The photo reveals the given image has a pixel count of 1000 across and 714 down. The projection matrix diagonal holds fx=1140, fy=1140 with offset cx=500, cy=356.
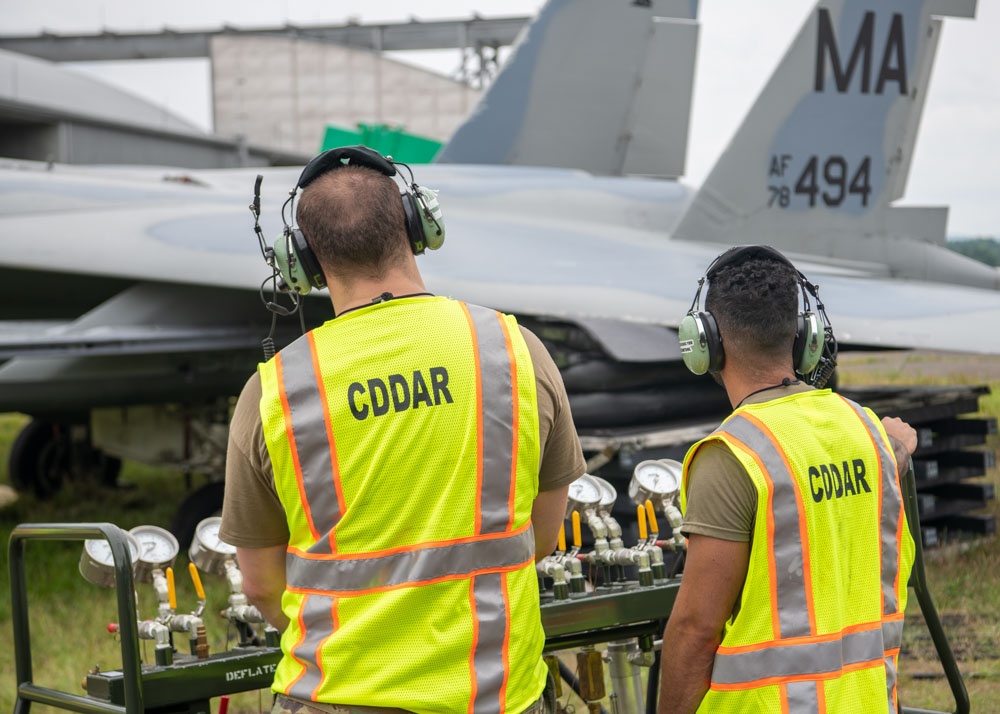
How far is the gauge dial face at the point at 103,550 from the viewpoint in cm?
264

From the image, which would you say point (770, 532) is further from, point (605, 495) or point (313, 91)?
→ point (313, 91)

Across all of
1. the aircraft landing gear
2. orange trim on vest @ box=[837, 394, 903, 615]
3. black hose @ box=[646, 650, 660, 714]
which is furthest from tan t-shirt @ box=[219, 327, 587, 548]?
the aircraft landing gear

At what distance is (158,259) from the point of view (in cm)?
678

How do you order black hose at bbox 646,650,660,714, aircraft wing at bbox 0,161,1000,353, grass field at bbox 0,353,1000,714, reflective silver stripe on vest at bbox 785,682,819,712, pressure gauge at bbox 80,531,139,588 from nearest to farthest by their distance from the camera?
reflective silver stripe on vest at bbox 785,682,819,712 < pressure gauge at bbox 80,531,139,588 < black hose at bbox 646,650,660,714 < grass field at bbox 0,353,1000,714 < aircraft wing at bbox 0,161,1000,353

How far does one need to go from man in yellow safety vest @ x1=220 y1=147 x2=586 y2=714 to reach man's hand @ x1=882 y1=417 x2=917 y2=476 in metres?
0.81

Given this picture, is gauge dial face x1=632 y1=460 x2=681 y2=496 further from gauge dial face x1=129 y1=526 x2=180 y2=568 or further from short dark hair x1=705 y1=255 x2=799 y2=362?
gauge dial face x1=129 y1=526 x2=180 y2=568

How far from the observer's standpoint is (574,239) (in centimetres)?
816

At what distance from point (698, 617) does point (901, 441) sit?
68 cm

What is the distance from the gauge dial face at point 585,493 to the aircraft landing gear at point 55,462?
7978 mm

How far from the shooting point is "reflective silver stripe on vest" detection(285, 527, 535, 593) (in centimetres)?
195

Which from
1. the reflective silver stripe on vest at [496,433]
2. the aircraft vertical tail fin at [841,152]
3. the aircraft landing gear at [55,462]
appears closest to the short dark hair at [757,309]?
the reflective silver stripe on vest at [496,433]

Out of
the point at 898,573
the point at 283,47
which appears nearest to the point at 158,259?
the point at 898,573

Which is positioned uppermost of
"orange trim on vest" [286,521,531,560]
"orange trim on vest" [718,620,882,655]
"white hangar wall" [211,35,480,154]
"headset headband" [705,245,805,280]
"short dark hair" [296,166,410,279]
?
"white hangar wall" [211,35,480,154]

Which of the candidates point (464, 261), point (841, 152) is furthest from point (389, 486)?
point (841, 152)
